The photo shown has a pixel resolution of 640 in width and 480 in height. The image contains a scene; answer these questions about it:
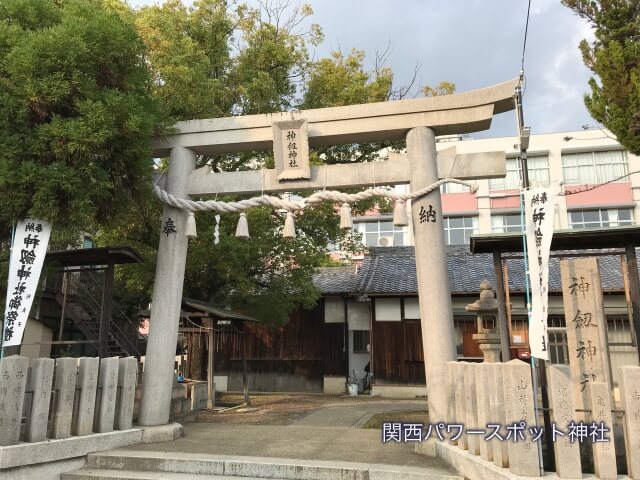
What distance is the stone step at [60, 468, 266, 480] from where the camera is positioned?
5945 millimetres

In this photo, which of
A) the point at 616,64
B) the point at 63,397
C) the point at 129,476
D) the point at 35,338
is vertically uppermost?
the point at 616,64

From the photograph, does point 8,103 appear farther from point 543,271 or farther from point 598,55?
point 598,55

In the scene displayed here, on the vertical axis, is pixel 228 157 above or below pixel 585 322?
above

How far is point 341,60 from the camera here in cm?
1481

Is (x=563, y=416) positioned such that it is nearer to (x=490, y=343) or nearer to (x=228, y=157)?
(x=490, y=343)

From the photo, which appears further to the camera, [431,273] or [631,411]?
[431,273]

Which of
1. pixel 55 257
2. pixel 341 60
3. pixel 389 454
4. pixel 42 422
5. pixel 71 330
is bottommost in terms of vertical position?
pixel 389 454

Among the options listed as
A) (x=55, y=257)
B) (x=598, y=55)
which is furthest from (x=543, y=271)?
(x=55, y=257)

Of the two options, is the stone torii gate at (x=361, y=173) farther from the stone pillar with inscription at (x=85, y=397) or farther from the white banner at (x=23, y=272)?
the white banner at (x=23, y=272)

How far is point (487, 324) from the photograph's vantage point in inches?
441

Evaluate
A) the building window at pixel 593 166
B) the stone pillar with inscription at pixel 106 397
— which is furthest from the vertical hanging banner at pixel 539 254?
the building window at pixel 593 166

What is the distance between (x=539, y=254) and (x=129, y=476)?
5838mm

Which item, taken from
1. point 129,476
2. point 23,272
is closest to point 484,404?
point 129,476

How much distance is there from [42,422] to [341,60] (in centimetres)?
1256
